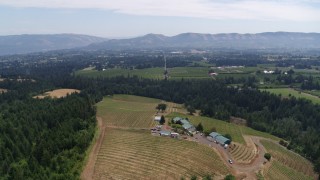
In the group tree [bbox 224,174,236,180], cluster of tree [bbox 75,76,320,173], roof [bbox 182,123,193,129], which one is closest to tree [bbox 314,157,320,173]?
cluster of tree [bbox 75,76,320,173]

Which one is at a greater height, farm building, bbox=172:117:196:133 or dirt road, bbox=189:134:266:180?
farm building, bbox=172:117:196:133

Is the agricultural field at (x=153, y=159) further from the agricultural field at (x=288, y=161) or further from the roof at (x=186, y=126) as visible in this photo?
the agricultural field at (x=288, y=161)

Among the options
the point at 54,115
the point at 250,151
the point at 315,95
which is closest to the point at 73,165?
the point at 54,115

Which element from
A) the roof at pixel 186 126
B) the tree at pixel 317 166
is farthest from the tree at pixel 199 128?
the tree at pixel 317 166

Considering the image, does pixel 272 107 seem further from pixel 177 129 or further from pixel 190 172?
pixel 190 172

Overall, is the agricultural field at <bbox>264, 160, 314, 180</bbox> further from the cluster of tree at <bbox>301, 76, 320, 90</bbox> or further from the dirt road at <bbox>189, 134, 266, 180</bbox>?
the cluster of tree at <bbox>301, 76, 320, 90</bbox>
